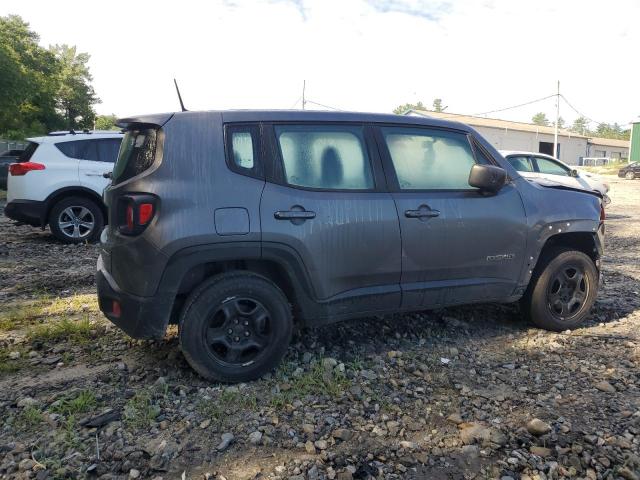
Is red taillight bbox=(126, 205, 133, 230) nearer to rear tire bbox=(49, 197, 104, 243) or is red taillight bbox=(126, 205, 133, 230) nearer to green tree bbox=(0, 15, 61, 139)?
rear tire bbox=(49, 197, 104, 243)

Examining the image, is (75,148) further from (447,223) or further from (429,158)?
(447,223)

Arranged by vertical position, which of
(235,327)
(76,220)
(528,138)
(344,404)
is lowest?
(344,404)

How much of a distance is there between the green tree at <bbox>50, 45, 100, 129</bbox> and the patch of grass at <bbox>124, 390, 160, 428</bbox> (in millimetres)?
47077

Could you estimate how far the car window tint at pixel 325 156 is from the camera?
11.8 ft

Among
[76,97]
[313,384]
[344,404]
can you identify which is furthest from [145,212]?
[76,97]

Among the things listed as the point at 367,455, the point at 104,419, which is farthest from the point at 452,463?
the point at 104,419

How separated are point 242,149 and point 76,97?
50.7 metres

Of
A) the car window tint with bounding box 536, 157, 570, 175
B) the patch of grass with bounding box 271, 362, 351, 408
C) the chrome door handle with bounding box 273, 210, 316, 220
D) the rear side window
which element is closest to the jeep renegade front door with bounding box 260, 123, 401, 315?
the chrome door handle with bounding box 273, 210, 316, 220

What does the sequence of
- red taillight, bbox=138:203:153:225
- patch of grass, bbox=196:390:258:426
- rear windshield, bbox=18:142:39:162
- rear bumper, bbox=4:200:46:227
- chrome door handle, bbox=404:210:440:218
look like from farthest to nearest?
A: rear windshield, bbox=18:142:39:162 < rear bumper, bbox=4:200:46:227 < chrome door handle, bbox=404:210:440:218 < red taillight, bbox=138:203:153:225 < patch of grass, bbox=196:390:258:426

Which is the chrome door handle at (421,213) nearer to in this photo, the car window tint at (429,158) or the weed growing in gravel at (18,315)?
the car window tint at (429,158)

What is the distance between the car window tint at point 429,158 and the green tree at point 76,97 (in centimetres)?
4682

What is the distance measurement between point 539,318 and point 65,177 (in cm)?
717

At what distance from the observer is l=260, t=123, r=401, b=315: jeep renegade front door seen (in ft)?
11.3

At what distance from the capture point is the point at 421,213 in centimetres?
382
